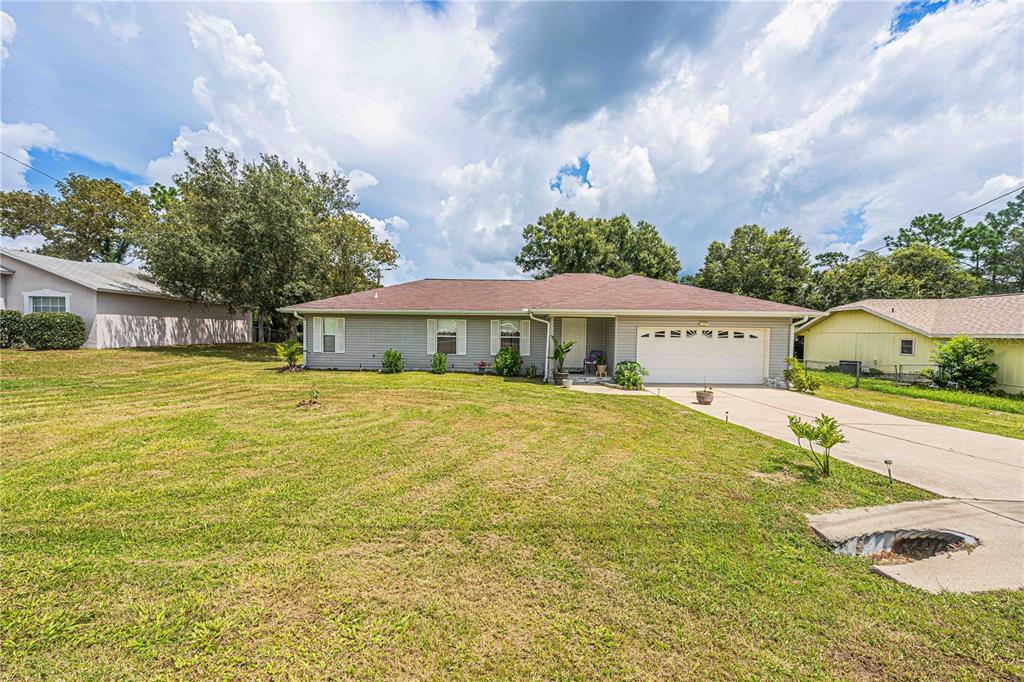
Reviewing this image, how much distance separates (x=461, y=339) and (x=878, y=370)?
1902 cm

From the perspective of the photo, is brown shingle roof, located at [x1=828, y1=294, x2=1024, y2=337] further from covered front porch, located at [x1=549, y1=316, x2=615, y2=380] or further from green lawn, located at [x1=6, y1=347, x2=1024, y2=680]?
green lawn, located at [x1=6, y1=347, x2=1024, y2=680]

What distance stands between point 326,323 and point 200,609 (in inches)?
515

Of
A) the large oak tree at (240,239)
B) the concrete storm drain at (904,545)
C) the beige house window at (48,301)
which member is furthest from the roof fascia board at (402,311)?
the beige house window at (48,301)

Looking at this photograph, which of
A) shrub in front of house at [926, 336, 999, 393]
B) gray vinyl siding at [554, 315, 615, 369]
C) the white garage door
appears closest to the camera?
the white garage door

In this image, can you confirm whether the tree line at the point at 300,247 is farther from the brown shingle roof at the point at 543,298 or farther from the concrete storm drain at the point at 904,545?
the concrete storm drain at the point at 904,545

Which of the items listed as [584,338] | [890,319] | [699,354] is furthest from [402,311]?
[890,319]

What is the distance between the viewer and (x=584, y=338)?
1369cm

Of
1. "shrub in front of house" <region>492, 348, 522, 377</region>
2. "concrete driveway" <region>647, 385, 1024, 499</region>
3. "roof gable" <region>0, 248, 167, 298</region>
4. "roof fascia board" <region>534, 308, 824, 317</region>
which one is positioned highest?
"roof gable" <region>0, 248, 167, 298</region>

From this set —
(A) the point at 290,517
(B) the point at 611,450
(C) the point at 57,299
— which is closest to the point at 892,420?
(B) the point at 611,450

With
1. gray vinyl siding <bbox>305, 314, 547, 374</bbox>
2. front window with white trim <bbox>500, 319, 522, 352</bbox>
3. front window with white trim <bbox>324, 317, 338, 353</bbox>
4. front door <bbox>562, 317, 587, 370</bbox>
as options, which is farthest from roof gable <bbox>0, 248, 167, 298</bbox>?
front door <bbox>562, 317, 587, 370</bbox>

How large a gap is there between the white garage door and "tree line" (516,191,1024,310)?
16.5m

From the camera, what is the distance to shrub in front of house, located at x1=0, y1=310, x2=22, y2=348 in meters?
14.4

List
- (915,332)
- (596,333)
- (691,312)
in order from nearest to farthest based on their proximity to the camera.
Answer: (691,312) → (596,333) → (915,332)

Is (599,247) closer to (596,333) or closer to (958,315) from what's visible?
(596,333)
